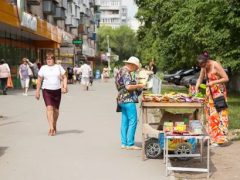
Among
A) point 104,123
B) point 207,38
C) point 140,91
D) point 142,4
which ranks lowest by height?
point 104,123

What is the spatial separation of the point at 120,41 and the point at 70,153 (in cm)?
11174

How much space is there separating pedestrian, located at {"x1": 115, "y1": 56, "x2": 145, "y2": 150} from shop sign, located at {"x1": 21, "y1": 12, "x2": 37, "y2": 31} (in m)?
22.0

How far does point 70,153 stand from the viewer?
9.41 metres

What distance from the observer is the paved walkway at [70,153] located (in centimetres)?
Answer: 774

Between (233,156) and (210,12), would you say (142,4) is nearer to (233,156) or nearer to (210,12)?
(210,12)

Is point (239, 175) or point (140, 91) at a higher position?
point (140, 91)

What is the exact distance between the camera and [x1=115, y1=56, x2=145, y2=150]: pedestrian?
374 inches

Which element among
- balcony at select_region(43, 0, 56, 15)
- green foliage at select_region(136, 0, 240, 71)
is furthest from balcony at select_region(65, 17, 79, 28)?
green foliage at select_region(136, 0, 240, 71)

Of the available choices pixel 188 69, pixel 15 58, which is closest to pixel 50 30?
pixel 15 58

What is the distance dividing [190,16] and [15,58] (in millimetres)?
17931

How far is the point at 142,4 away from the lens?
3650 cm

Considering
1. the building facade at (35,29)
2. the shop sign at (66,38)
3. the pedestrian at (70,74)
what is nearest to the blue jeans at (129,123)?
the building facade at (35,29)

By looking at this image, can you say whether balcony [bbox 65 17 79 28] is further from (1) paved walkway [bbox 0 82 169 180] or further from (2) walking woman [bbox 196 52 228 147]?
(2) walking woman [bbox 196 52 228 147]

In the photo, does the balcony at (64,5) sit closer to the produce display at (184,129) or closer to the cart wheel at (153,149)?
the cart wheel at (153,149)
